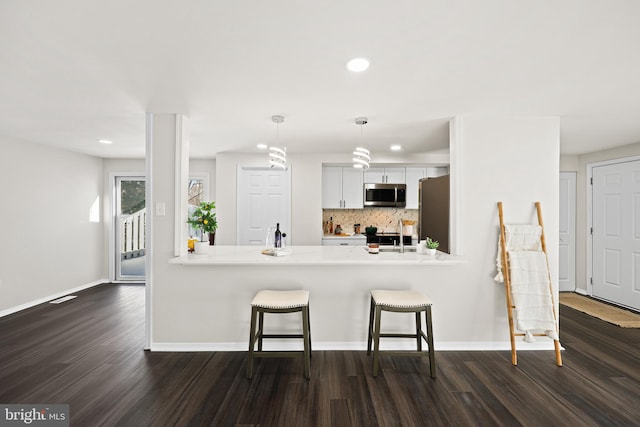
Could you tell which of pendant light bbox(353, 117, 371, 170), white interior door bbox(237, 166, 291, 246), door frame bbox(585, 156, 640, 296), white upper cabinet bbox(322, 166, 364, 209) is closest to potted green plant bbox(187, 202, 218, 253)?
pendant light bbox(353, 117, 371, 170)

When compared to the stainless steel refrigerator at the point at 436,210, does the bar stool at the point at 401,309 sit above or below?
below

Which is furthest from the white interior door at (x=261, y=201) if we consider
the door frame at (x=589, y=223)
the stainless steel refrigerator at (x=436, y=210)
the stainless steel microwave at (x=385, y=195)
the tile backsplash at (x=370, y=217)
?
the door frame at (x=589, y=223)

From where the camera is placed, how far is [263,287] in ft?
10.1

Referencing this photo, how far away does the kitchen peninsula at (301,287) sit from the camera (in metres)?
3.06

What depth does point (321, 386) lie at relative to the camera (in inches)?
95.3

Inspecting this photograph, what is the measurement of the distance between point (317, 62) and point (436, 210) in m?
2.40

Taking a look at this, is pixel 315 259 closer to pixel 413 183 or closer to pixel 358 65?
pixel 358 65

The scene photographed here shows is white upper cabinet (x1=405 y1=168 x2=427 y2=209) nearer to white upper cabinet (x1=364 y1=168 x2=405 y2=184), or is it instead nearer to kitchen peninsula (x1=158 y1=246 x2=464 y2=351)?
white upper cabinet (x1=364 y1=168 x2=405 y2=184)

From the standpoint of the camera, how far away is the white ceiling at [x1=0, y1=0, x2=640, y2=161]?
1.48 m

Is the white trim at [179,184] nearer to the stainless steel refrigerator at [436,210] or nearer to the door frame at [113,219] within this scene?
the stainless steel refrigerator at [436,210]

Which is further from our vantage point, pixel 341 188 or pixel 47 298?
pixel 341 188

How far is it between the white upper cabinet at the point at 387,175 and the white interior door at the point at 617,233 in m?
2.85

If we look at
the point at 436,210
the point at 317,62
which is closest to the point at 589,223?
the point at 436,210

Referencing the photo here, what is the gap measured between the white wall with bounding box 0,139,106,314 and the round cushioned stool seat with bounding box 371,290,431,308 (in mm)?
4689
